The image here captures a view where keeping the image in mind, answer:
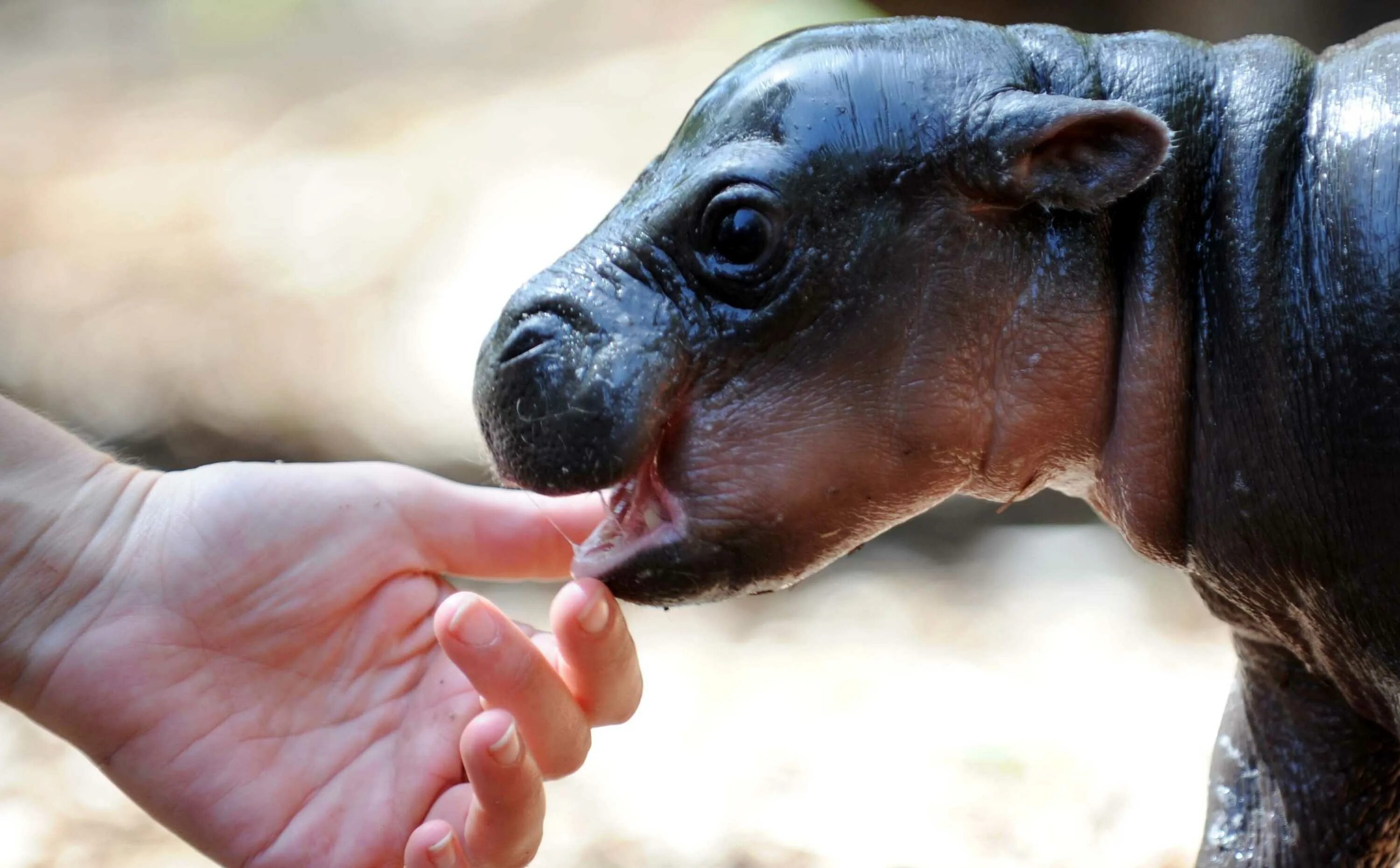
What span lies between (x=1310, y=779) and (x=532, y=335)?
1596mm

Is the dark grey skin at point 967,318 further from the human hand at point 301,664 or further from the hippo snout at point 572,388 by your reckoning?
the human hand at point 301,664

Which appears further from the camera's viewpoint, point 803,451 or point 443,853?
point 443,853

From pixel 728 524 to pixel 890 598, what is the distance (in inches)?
141

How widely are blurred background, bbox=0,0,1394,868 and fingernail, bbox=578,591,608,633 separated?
1.78 m

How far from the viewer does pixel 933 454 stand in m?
2.07

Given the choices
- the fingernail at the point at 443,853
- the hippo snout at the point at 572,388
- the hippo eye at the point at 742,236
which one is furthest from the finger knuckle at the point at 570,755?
the hippo eye at the point at 742,236

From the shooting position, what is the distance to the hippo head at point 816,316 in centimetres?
198

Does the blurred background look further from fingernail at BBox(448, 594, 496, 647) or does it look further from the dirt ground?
fingernail at BBox(448, 594, 496, 647)

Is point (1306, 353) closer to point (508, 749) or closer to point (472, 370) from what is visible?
point (508, 749)

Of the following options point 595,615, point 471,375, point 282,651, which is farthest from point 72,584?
point 471,375

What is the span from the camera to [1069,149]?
198cm

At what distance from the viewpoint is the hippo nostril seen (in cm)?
201

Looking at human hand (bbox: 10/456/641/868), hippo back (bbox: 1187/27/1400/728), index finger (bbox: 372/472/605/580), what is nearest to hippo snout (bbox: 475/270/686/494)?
human hand (bbox: 10/456/641/868)

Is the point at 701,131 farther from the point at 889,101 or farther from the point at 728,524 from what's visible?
the point at 728,524
